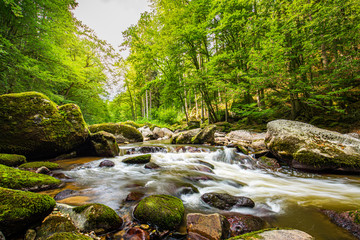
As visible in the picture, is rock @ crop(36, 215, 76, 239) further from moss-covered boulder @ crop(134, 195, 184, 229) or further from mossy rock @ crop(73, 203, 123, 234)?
moss-covered boulder @ crop(134, 195, 184, 229)

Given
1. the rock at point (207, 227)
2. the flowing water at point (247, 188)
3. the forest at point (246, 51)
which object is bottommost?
the flowing water at point (247, 188)

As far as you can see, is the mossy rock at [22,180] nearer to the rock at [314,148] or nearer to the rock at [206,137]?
the rock at [314,148]

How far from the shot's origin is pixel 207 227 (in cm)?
183

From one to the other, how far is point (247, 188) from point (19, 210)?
13.5 ft

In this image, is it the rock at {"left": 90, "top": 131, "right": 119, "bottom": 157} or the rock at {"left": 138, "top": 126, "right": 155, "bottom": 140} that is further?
the rock at {"left": 138, "top": 126, "right": 155, "bottom": 140}

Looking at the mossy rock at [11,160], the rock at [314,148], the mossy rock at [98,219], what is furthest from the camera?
the rock at [314,148]

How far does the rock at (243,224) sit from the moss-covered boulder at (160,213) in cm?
72

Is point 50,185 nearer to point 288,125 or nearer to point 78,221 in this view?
point 78,221

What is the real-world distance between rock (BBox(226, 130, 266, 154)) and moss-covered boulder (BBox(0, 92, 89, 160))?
23.5ft

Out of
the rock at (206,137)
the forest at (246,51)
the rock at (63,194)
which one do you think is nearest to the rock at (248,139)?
the rock at (206,137)

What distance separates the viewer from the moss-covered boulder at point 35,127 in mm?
4199

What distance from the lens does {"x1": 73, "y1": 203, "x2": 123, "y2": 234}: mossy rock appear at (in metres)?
1.72

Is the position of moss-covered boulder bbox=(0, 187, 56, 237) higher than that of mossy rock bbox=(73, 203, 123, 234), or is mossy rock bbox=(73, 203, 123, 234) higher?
moss-covered boulder bbox=(0, 187, 56, 237)

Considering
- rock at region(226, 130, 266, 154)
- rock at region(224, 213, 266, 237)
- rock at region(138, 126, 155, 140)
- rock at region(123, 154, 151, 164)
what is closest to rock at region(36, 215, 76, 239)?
rock at region(224, 213, 266, 237)
